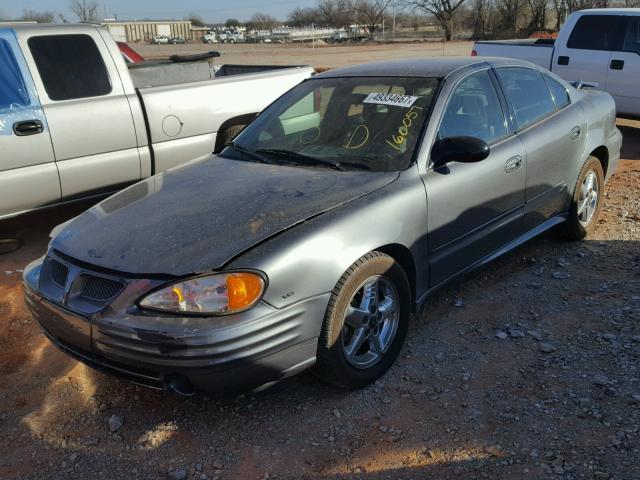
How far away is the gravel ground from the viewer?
9.00 ft

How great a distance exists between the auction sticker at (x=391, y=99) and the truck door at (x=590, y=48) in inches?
262

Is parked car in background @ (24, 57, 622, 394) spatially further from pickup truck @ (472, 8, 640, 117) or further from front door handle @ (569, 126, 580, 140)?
pickup truck @ (472, 8, 640, 117)

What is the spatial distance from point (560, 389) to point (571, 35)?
26.4ft

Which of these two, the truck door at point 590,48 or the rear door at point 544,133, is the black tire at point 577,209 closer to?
the rear door at point 544,133

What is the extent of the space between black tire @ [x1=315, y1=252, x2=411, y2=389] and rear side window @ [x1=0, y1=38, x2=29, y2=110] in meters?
3.52

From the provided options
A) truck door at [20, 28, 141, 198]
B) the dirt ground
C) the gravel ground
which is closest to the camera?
the gravel ground

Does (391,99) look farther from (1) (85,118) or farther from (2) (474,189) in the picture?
(1) (85,118)

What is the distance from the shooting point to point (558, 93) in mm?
4922

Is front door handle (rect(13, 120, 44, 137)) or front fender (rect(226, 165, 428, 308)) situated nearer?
front fender (rect(226, 165, 428, 308))

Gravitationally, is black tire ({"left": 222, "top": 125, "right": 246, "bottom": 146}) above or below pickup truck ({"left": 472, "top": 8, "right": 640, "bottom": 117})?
below

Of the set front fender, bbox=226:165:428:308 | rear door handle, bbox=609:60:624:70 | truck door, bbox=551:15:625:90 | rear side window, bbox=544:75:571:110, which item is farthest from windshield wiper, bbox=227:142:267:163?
rear door handle, bbox=609:60:624:70

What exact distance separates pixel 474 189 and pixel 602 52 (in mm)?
6872

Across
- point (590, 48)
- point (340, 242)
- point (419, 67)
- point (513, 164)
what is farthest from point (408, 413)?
point (590, 48)

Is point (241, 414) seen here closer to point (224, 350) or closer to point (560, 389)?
point (224, 350)
